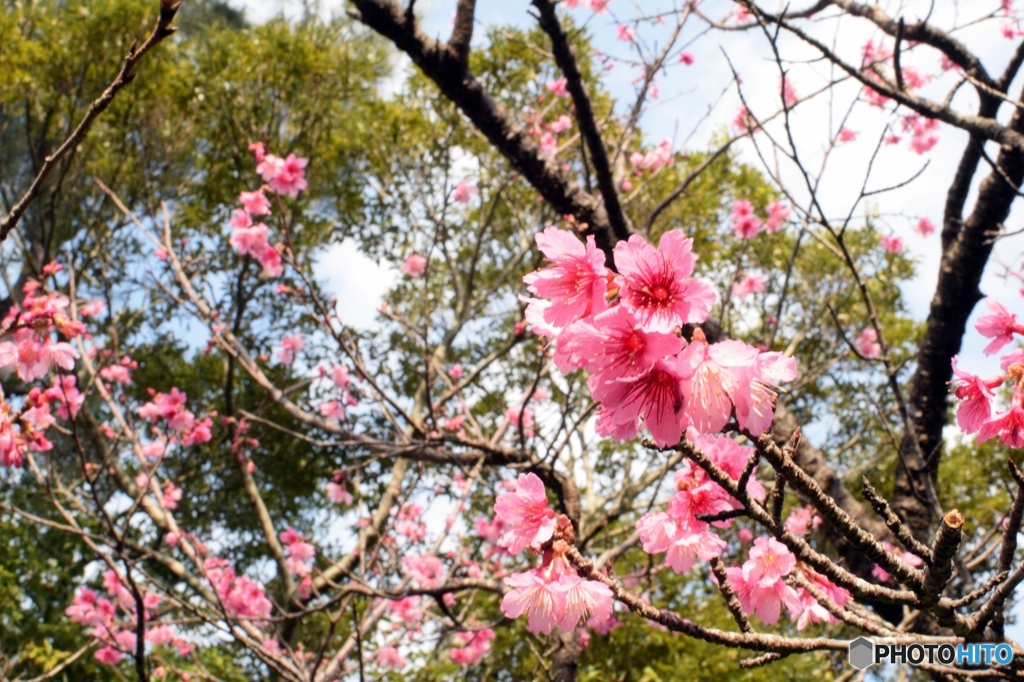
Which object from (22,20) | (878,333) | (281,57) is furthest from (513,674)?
(22,20)

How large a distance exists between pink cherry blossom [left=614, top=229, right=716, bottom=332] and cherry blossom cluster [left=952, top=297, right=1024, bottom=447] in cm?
55

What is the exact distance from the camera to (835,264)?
23.1 ft

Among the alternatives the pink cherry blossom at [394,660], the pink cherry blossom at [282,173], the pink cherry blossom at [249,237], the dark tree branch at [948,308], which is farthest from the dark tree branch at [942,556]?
the pink cherry blossom at [394,660]

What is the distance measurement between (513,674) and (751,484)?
505 cm

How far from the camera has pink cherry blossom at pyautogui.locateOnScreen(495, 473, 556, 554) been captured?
1.00m

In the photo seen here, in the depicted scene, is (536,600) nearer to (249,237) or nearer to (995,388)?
(995,388)

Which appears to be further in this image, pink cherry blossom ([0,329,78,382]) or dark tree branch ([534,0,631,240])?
dark tree branch ([534,0,631,240])

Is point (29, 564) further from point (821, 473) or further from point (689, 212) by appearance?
point (689, 212)

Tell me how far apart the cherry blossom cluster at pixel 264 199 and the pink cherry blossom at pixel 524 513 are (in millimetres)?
2139

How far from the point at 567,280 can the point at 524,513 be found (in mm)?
385

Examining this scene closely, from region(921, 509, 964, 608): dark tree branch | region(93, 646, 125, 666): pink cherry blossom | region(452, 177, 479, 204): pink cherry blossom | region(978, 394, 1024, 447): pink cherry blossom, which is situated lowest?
region(93, 646, 125, 666): pink cherry blossom

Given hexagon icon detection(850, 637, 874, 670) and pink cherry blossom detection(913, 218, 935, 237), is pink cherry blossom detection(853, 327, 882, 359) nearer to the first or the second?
pink cherry blossom detection(913, 218, 935, 237)

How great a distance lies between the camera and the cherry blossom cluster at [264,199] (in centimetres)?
297

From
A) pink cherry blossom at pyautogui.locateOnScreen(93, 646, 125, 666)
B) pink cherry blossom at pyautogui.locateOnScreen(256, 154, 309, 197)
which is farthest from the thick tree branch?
pink cherry blossom at pyautogui.locateOnScreen(93, 646, 125, 666)
